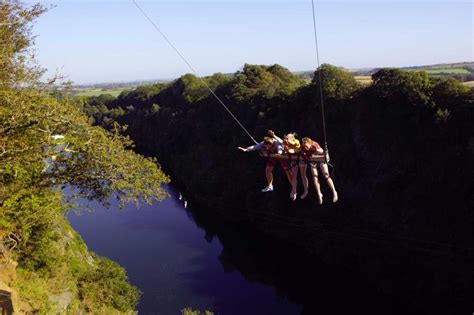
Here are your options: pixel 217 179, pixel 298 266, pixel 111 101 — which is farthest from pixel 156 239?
pixel 111 101

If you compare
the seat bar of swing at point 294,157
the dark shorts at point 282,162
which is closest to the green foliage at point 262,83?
the dark shorts at point 282,162

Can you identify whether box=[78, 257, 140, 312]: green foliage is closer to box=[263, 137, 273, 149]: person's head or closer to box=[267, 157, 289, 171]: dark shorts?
box=[267, 157, 289, 171]: dark shorts

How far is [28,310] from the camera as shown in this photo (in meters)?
16.7

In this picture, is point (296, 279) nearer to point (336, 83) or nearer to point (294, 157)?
point (336, 83)

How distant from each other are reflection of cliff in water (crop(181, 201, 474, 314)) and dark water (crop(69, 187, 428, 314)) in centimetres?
9

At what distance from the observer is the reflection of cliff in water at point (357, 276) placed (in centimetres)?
2909

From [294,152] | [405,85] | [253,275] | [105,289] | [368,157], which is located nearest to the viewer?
[294,152]

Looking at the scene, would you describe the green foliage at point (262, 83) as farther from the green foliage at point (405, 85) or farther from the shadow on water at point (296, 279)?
the shadow on water at point (296, 279)

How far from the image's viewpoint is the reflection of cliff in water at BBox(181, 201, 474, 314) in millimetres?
29094

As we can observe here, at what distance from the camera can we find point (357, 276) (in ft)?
117

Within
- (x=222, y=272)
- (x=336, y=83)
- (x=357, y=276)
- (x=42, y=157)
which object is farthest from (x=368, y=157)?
(x=42, y=157)

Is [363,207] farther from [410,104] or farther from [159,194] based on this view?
[159,194]

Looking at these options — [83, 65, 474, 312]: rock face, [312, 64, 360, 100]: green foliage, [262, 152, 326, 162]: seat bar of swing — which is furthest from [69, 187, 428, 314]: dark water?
[262, 152, 326, 162]: seat bar of swing

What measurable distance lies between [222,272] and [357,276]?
39.0 ft
